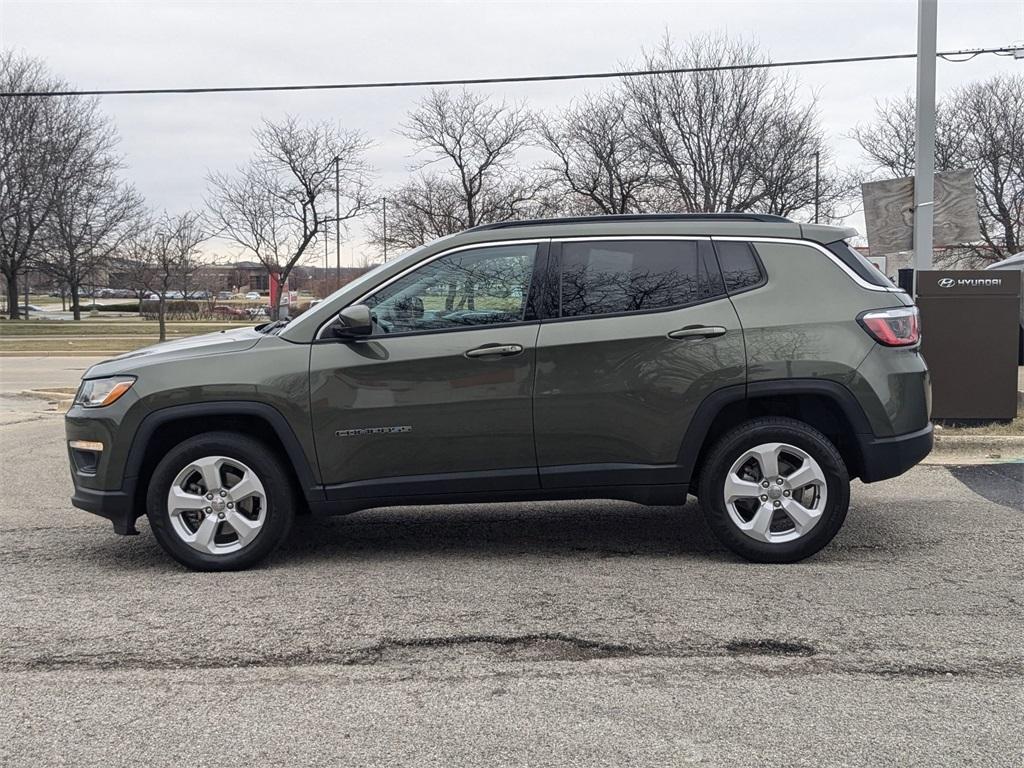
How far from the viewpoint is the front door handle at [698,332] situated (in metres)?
5.18

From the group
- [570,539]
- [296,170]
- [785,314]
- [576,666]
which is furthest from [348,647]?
[296,170]

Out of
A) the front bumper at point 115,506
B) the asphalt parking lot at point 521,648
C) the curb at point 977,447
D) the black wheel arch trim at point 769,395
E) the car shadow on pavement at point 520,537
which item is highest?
the black wheel arch trim at point 769,395

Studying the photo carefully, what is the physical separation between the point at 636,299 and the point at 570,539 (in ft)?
5.06

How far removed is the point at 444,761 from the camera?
10.2ft

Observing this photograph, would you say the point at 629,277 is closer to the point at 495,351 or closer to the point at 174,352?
the point at 495,351

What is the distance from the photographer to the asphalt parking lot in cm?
324

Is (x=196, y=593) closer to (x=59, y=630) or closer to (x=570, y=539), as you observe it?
(x=59, y=630)

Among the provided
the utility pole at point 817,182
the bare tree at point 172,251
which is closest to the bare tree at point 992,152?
the utility pole at point 817,182

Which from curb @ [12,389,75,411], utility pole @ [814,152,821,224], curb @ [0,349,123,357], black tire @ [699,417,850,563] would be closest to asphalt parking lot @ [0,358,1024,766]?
black tire @ [699,417,850,563]

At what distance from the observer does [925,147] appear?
9.56 metres

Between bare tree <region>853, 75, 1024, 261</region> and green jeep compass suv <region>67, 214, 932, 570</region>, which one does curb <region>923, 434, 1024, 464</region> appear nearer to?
green jeep compass suv <region>67, 214, 932, 570</region>

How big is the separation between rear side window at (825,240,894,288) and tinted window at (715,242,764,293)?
43 cm

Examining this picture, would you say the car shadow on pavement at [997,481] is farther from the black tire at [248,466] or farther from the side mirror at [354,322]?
the black tire at [248,466]

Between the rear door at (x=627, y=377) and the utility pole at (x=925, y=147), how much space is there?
5.23m
